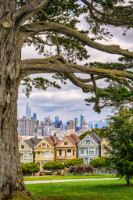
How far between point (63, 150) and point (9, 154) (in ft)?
168

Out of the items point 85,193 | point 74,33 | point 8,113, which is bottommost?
point 85,193

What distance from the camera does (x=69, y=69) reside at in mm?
10273

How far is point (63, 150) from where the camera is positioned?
59906mm

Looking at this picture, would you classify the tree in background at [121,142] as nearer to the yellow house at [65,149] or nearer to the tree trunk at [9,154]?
the tree trunk at [9,154]

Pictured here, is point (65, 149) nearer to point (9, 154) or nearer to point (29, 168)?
point (29, 168)

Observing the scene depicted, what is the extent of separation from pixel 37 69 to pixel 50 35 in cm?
403

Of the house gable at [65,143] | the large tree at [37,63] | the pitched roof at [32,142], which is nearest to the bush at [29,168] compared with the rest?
the house gable at [65,143]

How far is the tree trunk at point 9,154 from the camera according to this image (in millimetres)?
9281

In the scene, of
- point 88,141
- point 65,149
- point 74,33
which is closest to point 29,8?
point 74,33

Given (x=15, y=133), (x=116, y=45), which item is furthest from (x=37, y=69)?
(x=116, y=45)

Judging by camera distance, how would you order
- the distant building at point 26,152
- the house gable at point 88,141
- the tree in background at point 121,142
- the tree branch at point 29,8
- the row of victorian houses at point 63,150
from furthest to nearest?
the distant building at point 26,152 < the row of victorian houses at point 63,150 < the house gable at point 88,141 < the tree in background at point 121,142 < the tree branch at point 29,8

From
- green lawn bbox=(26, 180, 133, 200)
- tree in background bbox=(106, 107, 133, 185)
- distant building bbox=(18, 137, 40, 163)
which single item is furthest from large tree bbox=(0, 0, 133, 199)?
distant building bbox=(18, 137, 40, 163)

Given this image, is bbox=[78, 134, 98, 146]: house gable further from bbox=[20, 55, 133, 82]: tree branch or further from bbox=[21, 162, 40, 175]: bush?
bbox=[20, 55, 133, 82]: tree branch

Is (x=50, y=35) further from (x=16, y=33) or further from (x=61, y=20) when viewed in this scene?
(x=16, y=33)
